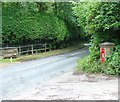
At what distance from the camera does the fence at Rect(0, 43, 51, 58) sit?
3021 centimetres

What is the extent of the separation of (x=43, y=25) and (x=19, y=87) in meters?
24.9

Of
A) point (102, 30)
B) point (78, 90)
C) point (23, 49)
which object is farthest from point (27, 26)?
point (78, 90)

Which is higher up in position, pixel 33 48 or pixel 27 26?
pixel 27 26

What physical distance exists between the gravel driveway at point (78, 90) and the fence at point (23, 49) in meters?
16.4

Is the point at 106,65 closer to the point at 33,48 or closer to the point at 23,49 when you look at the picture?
the point at 23,49

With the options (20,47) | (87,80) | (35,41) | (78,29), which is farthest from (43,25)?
(87,80)

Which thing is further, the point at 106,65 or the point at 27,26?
the point at 27,26

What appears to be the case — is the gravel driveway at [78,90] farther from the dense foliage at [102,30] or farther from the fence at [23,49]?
the fence at [23,49]

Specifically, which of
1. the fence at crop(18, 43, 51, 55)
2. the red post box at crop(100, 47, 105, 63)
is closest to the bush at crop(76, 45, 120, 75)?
the red post box at crop(100, 47, 105, 63)

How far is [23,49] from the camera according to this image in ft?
115

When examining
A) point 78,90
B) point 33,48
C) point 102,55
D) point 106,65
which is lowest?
point 33,48

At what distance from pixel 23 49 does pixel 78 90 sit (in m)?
24.0

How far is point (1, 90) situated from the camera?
12.6 metres

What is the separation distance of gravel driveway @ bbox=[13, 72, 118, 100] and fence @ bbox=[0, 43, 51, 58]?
16.4 m
